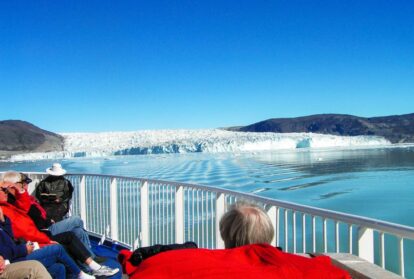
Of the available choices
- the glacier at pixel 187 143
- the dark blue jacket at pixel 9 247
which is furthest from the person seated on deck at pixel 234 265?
the glacier at pixel 187 143

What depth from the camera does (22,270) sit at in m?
2.54

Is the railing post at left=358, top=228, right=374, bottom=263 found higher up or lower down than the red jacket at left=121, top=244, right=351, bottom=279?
lower down

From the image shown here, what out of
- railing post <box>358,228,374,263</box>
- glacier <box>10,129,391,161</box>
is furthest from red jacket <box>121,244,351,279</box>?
glacier <box>10,129,391,161</box>

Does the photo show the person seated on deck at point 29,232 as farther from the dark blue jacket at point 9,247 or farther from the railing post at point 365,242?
the railing post at point 365,242

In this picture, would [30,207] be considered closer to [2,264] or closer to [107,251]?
[2,264]

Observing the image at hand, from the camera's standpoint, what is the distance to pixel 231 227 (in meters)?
1.51

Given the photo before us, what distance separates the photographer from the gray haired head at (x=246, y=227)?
58.3 inches

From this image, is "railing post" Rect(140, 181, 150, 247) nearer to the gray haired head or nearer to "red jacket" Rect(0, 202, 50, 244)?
"red jacket" Rect(0, 202, 50, 244)

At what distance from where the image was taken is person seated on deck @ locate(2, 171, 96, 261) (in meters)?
3.45

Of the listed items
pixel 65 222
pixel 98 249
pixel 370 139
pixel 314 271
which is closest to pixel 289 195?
pixel 98 249

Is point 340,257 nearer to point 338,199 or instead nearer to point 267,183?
point 338,199

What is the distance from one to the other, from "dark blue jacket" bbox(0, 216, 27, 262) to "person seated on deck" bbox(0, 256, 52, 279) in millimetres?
69

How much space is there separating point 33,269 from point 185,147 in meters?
56.2

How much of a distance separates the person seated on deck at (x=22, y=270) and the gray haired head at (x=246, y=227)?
61.8 inches
